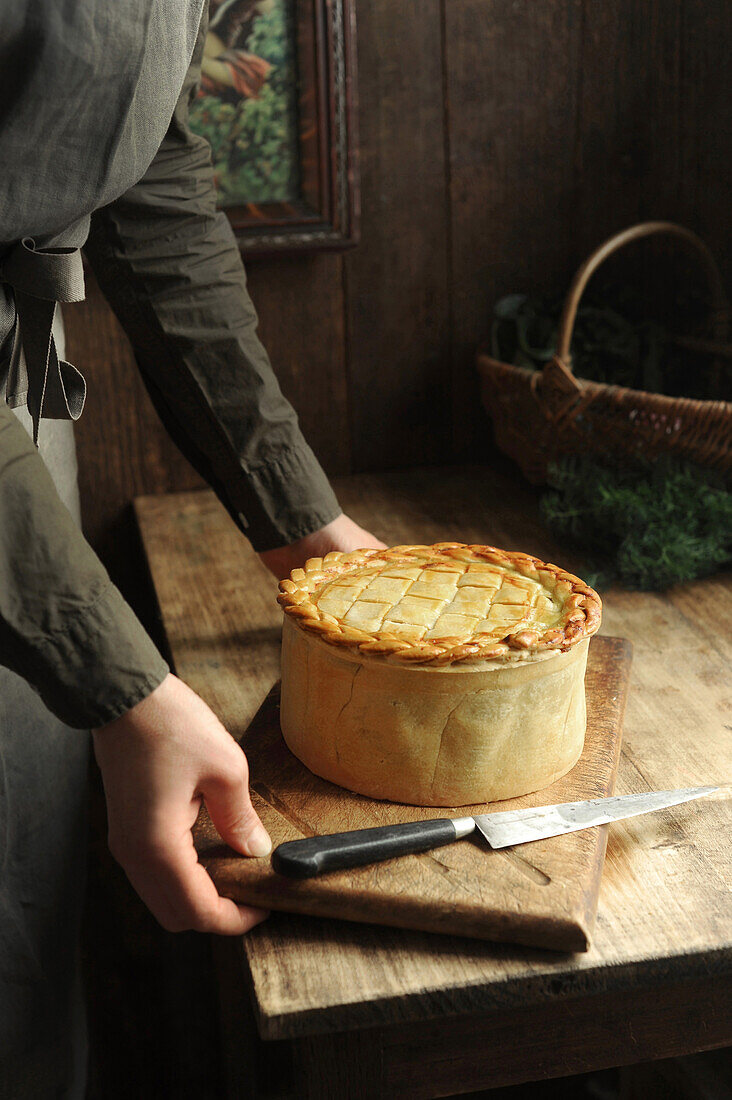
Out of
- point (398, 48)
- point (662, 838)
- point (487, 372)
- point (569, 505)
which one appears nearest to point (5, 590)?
point (662, 838)

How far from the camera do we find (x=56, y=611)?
1.84 ft

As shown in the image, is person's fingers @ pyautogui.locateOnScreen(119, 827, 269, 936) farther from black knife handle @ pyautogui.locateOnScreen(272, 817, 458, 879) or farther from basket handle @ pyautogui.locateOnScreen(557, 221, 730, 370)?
basket handle @ pyautogui.locateOnScreen(557, 221, 730, 370)

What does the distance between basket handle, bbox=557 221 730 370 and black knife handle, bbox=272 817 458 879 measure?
2.56 feet

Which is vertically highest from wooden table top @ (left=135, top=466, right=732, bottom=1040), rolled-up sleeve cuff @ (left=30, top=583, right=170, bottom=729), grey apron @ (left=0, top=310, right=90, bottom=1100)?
rolled-up sleeve cuff @ (left=30, top=583, right=170, bottom=729)

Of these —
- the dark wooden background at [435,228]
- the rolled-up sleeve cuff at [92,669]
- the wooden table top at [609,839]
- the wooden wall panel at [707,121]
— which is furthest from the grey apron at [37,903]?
the wooden wall panel at [707,121]

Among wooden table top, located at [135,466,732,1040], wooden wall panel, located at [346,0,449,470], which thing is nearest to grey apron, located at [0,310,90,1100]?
wooden table top, located at [135,466,732,1040]

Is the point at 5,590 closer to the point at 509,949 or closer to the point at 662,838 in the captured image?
the point at 509,949

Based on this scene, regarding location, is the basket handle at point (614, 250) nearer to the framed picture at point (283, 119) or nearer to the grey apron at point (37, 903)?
the framed picture at point (283, 119)

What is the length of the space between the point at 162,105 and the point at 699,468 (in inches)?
31.7

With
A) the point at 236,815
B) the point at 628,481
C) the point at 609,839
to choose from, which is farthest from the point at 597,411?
the point at 236,815

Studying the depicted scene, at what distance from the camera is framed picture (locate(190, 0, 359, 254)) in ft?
4.36

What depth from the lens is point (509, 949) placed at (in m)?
0.59

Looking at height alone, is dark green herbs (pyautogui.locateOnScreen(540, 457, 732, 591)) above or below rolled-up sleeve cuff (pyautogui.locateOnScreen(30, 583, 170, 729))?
below

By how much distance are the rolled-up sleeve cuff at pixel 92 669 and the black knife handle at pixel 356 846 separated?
14 cm
